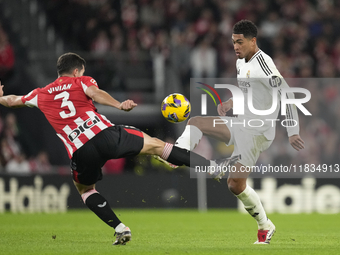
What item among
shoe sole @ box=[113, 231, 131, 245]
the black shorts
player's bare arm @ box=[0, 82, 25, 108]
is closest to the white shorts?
the black shorts

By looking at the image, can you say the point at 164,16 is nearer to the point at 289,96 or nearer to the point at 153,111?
the point at 153,111

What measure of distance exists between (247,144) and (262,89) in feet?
2.14

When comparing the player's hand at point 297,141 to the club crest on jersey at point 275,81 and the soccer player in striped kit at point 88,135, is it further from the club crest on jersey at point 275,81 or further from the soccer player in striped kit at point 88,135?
the soccer player in striped kit at point 88,135

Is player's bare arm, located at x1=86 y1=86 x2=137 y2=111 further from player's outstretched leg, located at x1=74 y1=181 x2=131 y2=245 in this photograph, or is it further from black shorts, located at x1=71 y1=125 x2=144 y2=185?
player's outstretched leg, located at x1=74 y1=181 x2=131 y2=245

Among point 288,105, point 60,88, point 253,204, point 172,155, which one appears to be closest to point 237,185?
point 253,204

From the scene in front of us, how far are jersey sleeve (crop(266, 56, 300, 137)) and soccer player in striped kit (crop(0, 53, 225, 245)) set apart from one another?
33.3 inches

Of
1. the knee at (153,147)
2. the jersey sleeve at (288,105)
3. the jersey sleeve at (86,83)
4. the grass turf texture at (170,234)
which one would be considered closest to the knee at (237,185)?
the grass turf texture at (170,234)

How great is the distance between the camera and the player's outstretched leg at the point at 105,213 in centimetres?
640

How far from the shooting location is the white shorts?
22.8ft

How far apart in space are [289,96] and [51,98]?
2536mm

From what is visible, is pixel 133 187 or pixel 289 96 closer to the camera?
pixel 289 96

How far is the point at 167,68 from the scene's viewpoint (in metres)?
14.2

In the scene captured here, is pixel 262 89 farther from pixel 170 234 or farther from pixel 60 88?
pixel 170 234

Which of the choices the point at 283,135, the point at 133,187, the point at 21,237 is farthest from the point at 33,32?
the point at 21,237
